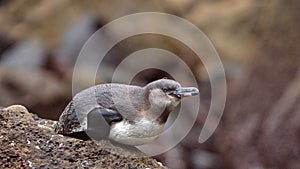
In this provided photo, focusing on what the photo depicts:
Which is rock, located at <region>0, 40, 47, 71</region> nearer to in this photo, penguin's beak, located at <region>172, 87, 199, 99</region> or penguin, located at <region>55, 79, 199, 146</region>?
penguin, located at <region>55, 79, 199, 146</region>

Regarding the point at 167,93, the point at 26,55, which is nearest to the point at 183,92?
the point at 167,93

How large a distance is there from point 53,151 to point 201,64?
88.3 inches

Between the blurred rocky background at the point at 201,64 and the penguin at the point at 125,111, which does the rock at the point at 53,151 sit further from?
the blurred rocky background at the point at 201,64

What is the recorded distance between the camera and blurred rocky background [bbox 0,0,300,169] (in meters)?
3.39

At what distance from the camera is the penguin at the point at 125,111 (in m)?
1.71

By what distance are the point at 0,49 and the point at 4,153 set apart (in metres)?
2.73

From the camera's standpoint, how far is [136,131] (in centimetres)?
171

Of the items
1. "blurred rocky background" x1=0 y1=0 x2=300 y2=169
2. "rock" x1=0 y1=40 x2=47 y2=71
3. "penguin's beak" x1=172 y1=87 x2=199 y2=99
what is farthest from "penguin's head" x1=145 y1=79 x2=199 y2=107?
"rock" x1=0 y1=40 x2=47 y2=71

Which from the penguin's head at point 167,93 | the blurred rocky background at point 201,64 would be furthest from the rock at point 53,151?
the blurred rocky background at point 201,64

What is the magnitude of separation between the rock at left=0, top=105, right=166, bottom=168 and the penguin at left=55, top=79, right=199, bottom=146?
3 cm

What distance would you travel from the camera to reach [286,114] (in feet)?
11.3

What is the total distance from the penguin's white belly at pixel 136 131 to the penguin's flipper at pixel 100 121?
0.04 feet

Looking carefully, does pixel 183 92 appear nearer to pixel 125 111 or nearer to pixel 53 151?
pixel 125 111

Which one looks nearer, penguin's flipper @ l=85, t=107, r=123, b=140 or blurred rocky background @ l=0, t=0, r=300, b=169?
penguin's flipper @ l=85, t=107, r=123, b=140
